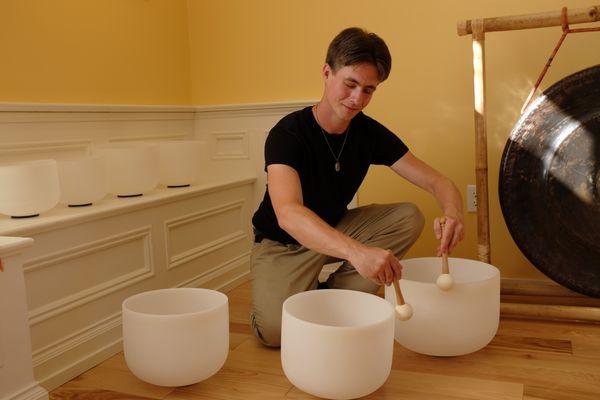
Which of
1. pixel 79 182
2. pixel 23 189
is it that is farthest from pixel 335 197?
pixel 23 189

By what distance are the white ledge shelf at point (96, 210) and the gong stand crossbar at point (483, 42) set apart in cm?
89

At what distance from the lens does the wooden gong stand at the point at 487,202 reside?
1.70 meters

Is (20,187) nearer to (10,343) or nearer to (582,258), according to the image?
(10,343)

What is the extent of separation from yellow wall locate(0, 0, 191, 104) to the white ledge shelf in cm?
37

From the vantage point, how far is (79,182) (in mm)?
1654

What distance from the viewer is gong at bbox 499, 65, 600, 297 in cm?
172

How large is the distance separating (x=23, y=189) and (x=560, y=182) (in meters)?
1.45

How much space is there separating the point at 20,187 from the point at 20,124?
32 cm

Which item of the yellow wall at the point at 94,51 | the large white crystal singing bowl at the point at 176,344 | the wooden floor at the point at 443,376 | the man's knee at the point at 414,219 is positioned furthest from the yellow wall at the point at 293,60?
the large white crystal singing bowl at the point at 176,344

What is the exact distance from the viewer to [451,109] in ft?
7.01

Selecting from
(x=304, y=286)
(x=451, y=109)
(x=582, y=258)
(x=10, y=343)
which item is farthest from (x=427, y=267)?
(x=10, y=343)

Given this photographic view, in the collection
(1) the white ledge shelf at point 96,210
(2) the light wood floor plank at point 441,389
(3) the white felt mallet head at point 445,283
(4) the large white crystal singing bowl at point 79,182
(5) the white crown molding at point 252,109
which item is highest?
(5) the white crown molding at point 252,109

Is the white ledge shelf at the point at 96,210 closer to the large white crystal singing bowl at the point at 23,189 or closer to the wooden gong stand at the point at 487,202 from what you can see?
the large white crystal singing bowl at the point at 23,189

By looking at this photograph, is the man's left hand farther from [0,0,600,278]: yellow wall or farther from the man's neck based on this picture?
[0,0,600,278]: yellow wall
